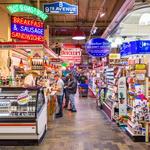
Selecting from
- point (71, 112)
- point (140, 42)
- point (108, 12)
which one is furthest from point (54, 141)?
point (108, 12)

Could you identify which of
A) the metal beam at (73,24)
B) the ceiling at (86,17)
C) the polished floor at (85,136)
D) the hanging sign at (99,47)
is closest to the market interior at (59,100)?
the polished floor at (85,136)

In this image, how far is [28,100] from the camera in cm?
787

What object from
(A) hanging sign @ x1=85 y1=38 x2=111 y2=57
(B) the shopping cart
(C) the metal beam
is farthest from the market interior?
(B) the shopping cart

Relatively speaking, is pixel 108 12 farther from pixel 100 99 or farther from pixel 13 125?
pixel 13 125

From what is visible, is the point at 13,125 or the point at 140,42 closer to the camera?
the point at 13,125

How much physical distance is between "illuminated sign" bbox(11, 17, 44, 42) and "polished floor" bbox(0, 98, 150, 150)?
2803mm

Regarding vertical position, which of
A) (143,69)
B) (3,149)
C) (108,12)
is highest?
(108,12)

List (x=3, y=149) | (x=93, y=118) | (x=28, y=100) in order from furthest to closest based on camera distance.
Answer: (x=93, y=118) → (x=28, y=100) → (x=3, y=149)

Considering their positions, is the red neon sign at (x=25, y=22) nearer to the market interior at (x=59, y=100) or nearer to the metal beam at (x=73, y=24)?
the market interior at (x=59, y=100)

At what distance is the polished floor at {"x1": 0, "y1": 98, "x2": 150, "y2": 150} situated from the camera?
7590mm

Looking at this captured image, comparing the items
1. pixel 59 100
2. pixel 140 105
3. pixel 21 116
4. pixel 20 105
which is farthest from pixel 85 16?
pixel 21 116

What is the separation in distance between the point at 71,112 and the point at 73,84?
1.19 m

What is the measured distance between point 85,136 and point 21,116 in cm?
197

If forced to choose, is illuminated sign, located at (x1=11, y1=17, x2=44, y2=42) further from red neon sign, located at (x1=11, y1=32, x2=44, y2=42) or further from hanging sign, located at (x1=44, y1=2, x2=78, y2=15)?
hanging sign, located at (x1=44, y1=2, x2=78, y2=15)
